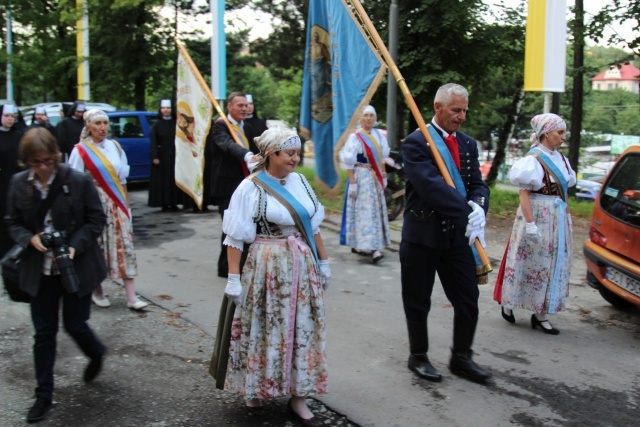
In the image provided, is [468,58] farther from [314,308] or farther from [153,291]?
[314,308]

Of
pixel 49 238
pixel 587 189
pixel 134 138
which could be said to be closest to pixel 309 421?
pixel 49 238

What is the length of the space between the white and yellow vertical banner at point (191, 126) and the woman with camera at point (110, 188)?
8.47ft

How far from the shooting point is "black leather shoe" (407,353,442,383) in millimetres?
4785

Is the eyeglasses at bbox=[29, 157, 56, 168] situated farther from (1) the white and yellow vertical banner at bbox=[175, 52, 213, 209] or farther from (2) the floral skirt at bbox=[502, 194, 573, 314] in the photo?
(1) the white and yellow vertical banner at bbox=[175, 52, 213, 209]

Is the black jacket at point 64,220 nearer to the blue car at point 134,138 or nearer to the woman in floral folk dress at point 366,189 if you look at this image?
the woman in floral folk dress at point 366,189

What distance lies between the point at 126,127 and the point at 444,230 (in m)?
11.6

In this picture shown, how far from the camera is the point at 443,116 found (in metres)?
4.59

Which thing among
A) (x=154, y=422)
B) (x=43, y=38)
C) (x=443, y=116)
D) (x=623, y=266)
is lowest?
(x=154, y=422)

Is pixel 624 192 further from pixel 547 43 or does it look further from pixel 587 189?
pixel 587 189

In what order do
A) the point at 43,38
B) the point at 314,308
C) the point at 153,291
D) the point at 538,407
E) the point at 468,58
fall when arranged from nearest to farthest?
the point at 314,308 → the point at 538,407 → the point at 153,291 → the point at 468,58 → the point at 43,38

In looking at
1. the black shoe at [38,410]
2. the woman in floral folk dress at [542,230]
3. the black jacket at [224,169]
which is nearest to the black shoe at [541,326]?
the woman in floral folk dress at [542,230]

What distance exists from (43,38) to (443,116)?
19501mm

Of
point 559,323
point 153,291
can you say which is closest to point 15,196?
point 153,291

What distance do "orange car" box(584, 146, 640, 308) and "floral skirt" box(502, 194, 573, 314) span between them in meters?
0.48
